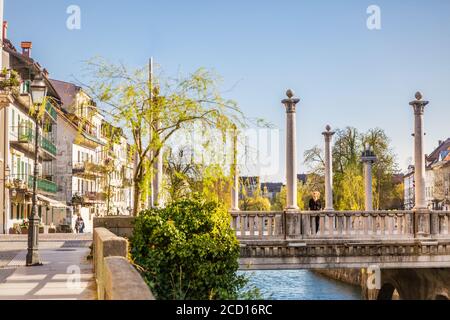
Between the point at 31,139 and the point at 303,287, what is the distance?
21.9 metres

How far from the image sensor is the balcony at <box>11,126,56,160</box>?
52.9 meters

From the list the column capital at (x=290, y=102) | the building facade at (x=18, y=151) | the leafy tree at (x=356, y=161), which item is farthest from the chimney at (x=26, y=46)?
the column capital at (x=290, y=102)

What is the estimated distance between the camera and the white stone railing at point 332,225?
2144cm

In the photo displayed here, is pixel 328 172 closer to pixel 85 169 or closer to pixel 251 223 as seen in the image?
pixel 251 223

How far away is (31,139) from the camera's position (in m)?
54.4

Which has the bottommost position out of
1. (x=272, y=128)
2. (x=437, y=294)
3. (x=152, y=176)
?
(x=437, y=294)

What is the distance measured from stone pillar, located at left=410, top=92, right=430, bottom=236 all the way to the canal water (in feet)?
55.2

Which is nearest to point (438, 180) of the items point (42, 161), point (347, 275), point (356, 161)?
point (356, 161)

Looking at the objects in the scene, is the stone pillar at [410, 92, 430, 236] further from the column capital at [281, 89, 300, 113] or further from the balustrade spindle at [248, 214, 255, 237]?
the balustrade spindle at [248, 214, 255, 237]

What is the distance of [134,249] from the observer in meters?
16.2

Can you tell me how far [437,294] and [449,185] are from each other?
60414 millimetres
